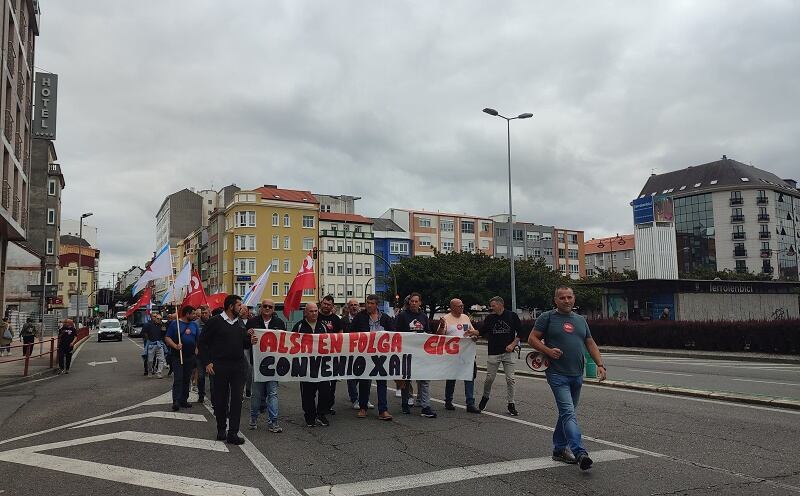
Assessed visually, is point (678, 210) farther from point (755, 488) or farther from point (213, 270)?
point (755, 488)

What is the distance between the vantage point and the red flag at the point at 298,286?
12.3 meters

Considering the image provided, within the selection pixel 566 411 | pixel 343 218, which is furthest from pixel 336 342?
pixel 343 218

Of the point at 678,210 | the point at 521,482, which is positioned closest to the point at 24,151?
the point at 521,482

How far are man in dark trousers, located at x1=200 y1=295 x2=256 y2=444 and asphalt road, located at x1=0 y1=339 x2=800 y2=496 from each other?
1.13ft

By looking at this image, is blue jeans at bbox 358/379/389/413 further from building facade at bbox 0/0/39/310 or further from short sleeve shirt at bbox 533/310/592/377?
building facade at bbox 0/0/39/310

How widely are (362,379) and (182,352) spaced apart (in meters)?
4.01

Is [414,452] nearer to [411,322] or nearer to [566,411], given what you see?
A: [566,411]

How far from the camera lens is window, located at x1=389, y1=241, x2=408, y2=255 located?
90.2 m

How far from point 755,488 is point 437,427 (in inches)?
162

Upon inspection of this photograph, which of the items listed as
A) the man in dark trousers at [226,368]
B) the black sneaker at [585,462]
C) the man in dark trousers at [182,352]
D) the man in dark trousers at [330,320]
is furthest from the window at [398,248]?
the black sneaker at [585,462]

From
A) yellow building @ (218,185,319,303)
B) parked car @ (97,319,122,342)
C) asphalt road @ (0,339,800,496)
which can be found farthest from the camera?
yellow building @ (218,185,319,303)

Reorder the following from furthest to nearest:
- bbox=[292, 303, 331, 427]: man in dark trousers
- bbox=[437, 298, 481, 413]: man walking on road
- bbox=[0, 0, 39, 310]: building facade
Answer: bbox=[0, 0, 39, 310]: building facade
bbox=[437, 298, 481, 413]: man walking on road
bbox=[292, 303, 331, 427]: man in dark trousers

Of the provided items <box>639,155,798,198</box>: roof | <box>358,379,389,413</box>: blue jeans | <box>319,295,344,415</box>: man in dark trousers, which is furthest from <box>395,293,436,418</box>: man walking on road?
<box>639,155,798,198</box>: roof

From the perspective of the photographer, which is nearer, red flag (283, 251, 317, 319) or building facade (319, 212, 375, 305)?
red flag (283, 251, 317, 319)
